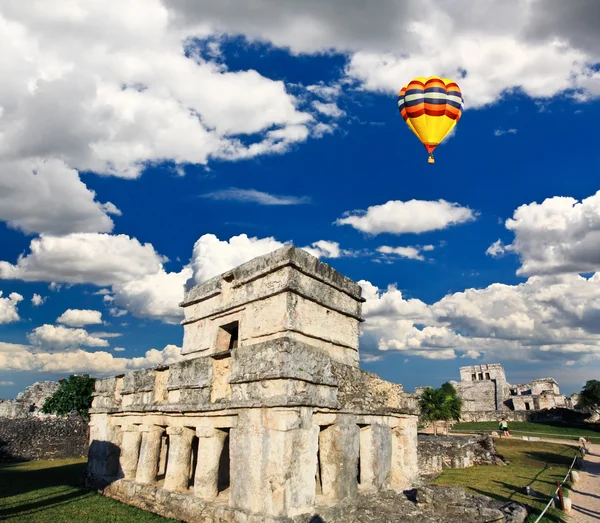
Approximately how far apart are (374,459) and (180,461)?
143 inches

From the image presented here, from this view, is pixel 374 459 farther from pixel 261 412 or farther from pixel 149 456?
pixel 149 456

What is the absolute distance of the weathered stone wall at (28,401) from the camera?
29.7 meters

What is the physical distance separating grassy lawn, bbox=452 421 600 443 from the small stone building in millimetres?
24809

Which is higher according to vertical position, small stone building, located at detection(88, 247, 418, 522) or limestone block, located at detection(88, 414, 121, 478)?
small stone building, located at detection(88, 247, 418, 522)

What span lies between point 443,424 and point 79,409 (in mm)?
25001

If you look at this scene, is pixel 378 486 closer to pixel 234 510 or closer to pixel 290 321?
pixel 234 510

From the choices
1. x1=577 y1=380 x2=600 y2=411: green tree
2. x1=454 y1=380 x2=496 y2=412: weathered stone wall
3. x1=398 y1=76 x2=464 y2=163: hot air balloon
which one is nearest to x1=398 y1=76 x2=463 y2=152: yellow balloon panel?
x1=398 y1=76 x2=464 y2=163: hot air balloon

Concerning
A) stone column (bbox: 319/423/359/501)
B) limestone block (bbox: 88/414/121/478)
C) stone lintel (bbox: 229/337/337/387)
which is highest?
stone lintel (bbox: 229/337/337/387)

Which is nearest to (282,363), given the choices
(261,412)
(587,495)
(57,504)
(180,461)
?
(261,412)

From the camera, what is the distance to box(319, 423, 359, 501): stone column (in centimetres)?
677

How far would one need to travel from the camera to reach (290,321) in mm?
9406

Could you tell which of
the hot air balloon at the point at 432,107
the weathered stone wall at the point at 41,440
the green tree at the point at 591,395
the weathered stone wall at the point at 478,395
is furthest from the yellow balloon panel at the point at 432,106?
the weathered stone wall at the point at 478,395

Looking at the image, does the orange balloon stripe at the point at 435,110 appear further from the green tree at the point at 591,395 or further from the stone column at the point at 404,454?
the green tree at the point at 591,395

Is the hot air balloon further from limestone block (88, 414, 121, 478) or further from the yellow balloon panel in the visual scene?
limestone block (88, 414, 121, 478)
